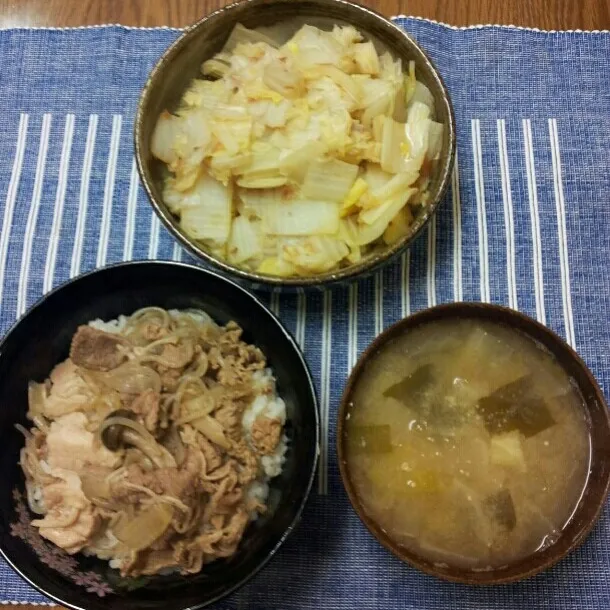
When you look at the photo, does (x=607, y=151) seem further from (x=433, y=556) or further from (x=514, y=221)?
(x=433, y=556)

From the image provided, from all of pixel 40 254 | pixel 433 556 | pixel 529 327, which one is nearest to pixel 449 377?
pixel 529 327

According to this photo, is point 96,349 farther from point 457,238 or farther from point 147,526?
point 457,238

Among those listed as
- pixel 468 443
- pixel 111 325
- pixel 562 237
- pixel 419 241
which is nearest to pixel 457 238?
pixel 419 241

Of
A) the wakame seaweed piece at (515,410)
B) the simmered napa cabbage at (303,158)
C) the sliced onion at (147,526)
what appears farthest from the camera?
the simmered napa cabbage at (303,158)

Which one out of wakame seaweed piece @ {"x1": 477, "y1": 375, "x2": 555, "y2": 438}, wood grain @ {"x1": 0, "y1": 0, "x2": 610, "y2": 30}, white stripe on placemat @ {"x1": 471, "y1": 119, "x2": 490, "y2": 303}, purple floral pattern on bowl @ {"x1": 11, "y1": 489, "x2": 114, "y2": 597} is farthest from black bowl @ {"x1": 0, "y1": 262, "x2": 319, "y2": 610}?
wood grain @ {"x1": 0, "y1": 0, "x2": 610, "y2": 30}

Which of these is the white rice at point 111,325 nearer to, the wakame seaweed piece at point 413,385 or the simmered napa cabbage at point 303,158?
the simmered napa cabbage at point 303,158

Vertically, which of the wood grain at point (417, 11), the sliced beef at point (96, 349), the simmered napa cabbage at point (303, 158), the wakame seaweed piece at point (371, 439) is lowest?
the wakame seaweed piece at point (371, 439)

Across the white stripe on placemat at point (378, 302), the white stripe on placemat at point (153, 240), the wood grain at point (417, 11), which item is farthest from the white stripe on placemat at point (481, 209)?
the white stripe on placemat at point (153, 240)

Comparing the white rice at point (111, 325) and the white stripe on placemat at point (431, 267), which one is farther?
the white stripe on placemat at point (431, 267)
